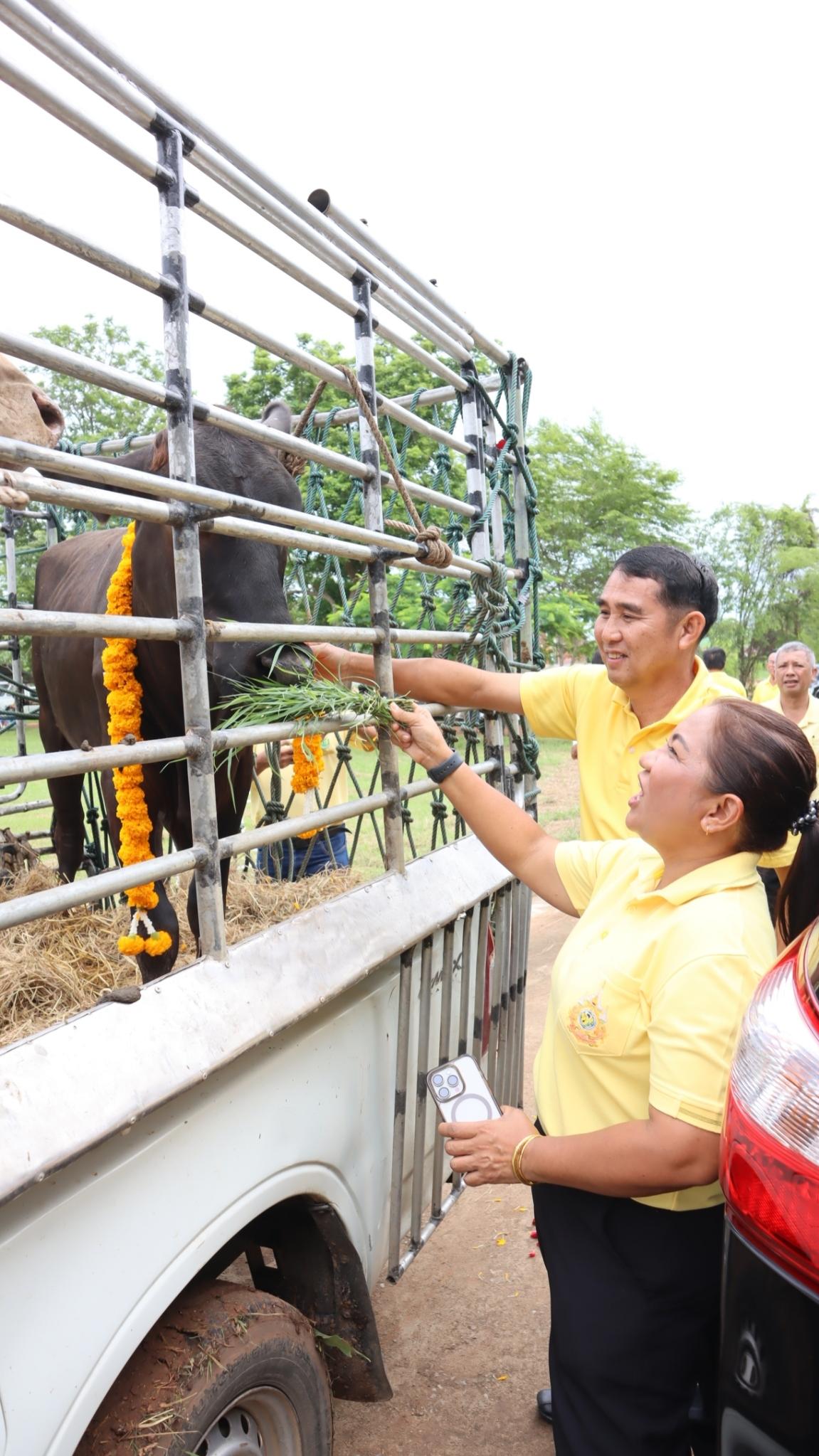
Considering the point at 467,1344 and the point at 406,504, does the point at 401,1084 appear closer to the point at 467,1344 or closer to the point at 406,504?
the point at 467,1344

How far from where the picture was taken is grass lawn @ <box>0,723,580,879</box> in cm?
787

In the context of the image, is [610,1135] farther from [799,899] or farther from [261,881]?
[261,881]

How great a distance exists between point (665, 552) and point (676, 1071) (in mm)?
1430

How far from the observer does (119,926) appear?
3578mm

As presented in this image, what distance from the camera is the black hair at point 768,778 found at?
5.60 feet

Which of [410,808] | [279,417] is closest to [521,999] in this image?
[279,417]

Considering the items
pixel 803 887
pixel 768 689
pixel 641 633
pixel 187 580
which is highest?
pixel 187 580

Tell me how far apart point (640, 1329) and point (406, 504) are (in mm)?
1823

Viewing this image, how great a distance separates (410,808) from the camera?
8.34 m

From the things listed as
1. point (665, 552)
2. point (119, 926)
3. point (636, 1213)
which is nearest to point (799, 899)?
point (636, 1213)

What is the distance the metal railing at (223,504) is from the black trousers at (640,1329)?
2.10 ft

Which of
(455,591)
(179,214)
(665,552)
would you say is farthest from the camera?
(455,591)

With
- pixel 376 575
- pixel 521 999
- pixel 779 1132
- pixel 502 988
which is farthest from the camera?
pixel 521 999

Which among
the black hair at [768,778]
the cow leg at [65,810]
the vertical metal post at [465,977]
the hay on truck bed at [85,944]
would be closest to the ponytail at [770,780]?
the black hair at [768,778]
